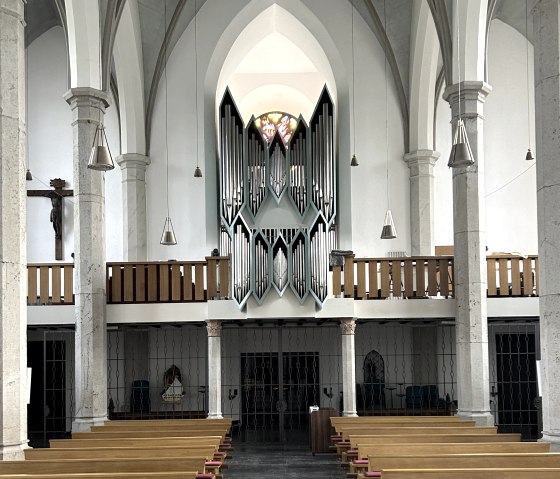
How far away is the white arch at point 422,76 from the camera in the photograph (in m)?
23.9

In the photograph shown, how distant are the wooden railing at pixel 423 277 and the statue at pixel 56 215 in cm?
964

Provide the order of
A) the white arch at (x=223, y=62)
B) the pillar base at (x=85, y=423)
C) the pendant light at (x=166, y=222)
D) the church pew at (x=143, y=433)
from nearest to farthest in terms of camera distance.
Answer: the church pew at (x=143, y=433) < the pillar base at (x=85, y=423) < the pendant light at (x=166, y=222) < the white arch at (x=223, y=62)

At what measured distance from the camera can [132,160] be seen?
25.3 metres

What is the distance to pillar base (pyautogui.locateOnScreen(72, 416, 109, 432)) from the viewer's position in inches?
704

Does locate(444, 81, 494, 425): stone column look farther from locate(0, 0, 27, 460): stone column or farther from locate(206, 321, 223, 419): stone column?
locate(0, 0, 27, 460): stone column

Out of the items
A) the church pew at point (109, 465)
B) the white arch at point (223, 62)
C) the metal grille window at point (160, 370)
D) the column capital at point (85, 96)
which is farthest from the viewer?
the white arch at point (223, 62)

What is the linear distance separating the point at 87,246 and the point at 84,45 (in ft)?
13.7

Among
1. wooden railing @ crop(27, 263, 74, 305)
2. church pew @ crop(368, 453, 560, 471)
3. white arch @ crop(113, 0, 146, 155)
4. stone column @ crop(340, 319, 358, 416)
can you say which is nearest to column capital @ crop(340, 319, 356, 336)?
stone column @ crop(340, 319, 358, 416)

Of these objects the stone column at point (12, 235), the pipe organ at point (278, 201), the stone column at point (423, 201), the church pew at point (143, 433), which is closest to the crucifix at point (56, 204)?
the pipe organ at point (278, 201)

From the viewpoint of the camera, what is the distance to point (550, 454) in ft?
34.1

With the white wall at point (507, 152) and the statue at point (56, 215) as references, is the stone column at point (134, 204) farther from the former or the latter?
the white wall at point (507, 152)

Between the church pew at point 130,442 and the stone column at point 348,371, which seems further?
the stone column at point 348,371

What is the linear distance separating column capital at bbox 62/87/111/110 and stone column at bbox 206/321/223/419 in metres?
5.48

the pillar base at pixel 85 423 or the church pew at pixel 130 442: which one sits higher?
the church pew at pixel 130 442
